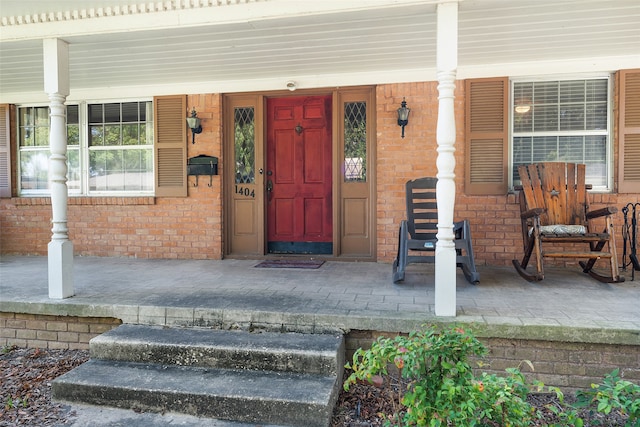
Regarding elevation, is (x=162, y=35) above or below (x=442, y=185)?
above

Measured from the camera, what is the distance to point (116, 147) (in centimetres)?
536

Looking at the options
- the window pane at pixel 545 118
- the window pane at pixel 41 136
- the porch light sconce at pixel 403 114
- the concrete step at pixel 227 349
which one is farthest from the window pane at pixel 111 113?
the window pane at pixel 545 118

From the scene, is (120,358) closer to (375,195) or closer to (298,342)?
(298,342)

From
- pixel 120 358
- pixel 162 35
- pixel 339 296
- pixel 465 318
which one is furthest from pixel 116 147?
pixel 465 318

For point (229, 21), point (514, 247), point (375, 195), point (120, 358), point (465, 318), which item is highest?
point (229, 21)

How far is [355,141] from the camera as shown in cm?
480

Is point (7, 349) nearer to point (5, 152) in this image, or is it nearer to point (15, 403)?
point (15, 403)

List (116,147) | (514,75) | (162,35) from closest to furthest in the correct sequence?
(162,35) < (514,75) < (116,147)

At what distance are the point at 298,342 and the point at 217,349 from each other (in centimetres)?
50

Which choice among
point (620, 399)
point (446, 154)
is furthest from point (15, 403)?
point (620, 399)

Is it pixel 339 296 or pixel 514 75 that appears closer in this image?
pixel 339 296

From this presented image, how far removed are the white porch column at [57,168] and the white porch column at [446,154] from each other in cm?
285

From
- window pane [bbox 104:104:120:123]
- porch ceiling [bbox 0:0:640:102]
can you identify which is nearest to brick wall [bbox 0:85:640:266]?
porch ceiling [bbox 0:0:640:102]

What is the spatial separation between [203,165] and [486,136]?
3.25 m
